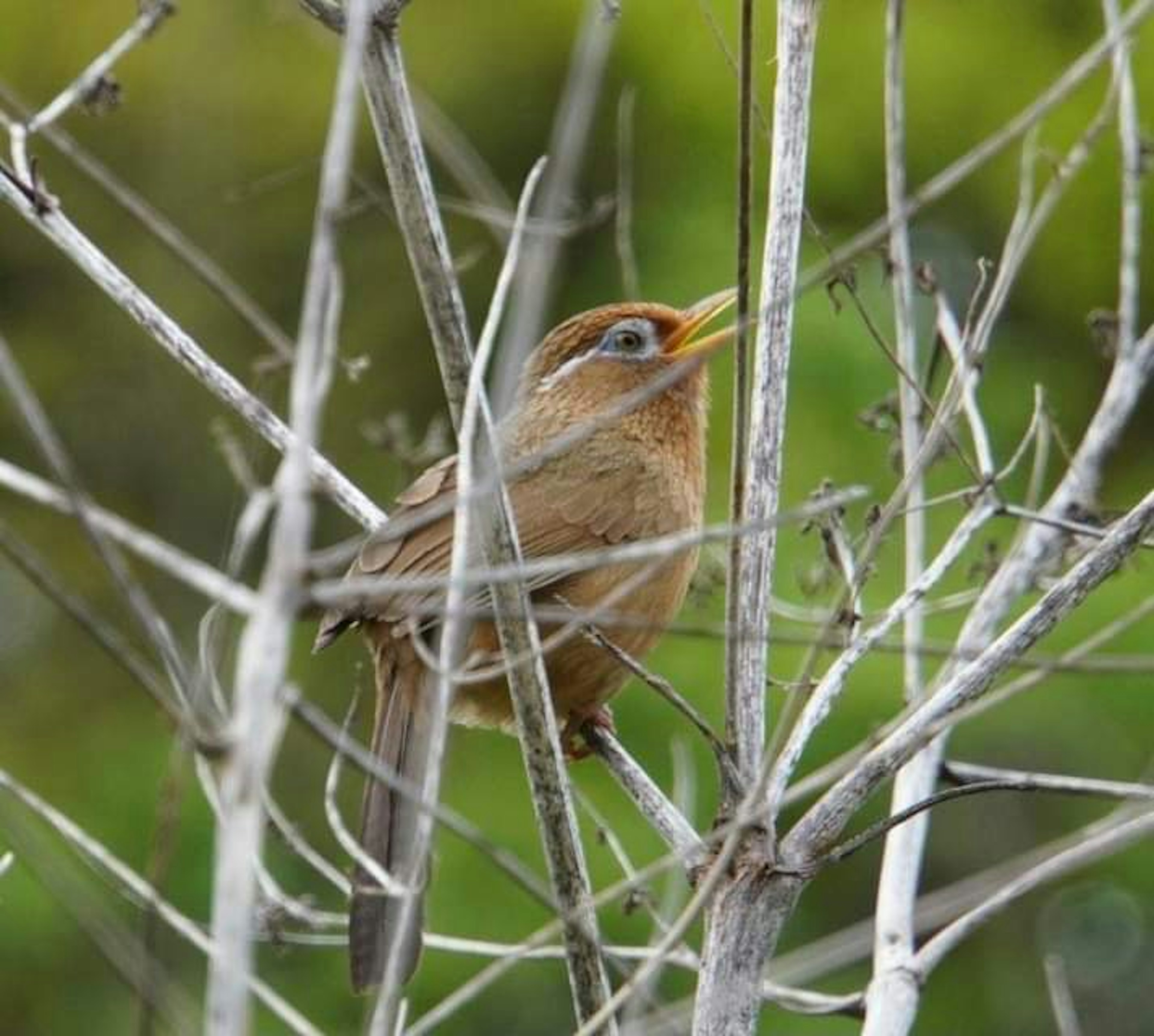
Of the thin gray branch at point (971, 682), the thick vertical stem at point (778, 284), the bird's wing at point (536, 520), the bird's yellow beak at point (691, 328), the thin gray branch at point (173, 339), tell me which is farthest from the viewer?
the bird's yellow beak at point (691, 328)

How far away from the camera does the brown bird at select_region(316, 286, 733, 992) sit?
4566 mm

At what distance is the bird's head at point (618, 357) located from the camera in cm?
574

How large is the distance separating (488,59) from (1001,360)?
364 cm

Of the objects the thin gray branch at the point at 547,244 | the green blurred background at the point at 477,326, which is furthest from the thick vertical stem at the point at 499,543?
the green blurred background at the point at 477,326

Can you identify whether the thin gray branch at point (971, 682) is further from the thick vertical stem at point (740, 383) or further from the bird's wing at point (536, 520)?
the bird's wing at point (536, 520)

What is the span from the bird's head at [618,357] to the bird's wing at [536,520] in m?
0.27

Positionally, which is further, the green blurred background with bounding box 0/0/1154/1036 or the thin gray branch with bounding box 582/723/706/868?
the green blurred background with bounding box 0/0/1154/1036

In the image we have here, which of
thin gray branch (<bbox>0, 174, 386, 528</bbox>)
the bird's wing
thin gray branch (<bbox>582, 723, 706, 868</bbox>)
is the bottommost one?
thin gray branch (<bbox>582, 723, 706, 868</bbox>)

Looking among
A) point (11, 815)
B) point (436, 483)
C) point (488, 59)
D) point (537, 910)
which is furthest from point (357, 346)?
point (11, 815)

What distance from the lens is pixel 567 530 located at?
5.42 m

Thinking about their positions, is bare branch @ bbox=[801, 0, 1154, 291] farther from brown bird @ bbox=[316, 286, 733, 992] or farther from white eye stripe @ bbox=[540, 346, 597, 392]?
white eye stripe @ bbox=[540, 346, 597, 392]

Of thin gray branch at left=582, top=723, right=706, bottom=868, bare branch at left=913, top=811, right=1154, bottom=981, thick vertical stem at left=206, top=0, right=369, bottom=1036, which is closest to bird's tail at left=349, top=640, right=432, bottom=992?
thin gray branch at left=582, top=723, right=706, bottom=868

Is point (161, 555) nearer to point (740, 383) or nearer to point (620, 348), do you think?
point (740, 383)

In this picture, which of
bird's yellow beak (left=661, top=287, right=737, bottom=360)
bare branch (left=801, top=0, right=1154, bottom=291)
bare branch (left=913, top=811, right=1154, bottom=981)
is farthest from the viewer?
bird's yellow beak (left=661, top=287, right=737, bottom=360)
